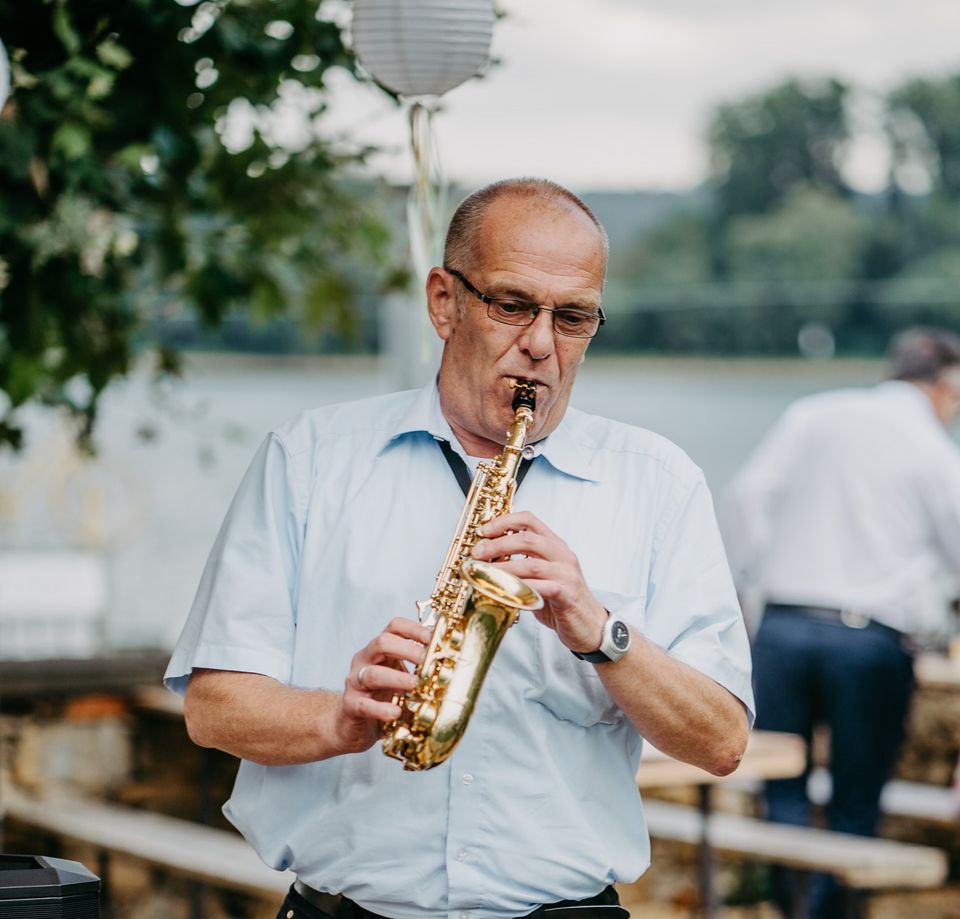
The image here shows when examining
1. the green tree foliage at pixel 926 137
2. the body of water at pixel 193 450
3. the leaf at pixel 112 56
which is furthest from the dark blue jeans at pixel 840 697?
the leaf at pixel 112 56

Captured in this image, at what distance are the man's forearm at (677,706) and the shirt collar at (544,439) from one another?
0.29 metres

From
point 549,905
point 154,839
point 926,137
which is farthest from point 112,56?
point 926,137

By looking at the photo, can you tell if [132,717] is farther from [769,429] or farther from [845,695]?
[769,429]

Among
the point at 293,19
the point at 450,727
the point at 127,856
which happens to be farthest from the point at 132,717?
the point at 450,727

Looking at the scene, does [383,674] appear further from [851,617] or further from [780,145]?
[780,145]

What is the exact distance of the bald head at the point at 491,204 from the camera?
6.79ft

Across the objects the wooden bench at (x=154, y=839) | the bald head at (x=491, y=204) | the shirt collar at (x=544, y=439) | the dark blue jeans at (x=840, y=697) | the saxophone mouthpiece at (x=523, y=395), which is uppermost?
the bald head at (x=491, y=204)

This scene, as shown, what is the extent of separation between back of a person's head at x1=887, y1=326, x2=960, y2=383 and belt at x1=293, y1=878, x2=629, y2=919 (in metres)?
3.18

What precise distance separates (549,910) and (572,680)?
284 mm

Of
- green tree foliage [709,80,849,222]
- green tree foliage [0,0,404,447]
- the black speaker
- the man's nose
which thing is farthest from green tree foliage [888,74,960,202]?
the black speaker

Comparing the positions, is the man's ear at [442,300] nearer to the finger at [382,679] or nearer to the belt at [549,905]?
the finger at [382,679]

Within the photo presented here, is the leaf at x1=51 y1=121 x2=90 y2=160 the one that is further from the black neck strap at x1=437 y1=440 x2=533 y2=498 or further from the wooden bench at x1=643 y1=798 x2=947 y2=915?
the wooden bench at x1=643 y1=798 x2=947 y2=915

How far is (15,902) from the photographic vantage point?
1.83 metres

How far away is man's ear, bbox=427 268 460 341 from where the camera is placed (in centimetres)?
213
